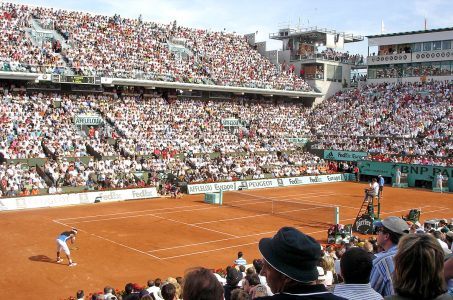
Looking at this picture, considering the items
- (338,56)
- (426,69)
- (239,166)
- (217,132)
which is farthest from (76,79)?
(426,69)

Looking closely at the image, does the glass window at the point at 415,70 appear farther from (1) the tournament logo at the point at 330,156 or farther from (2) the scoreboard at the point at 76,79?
(2) the scoreboard at the point at 76,79

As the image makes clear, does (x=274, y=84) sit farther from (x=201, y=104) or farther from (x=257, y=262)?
(x=257, y=262)

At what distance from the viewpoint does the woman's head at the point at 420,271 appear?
356 cm

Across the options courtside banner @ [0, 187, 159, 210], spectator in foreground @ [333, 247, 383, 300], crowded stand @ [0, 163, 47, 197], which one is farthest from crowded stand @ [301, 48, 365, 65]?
spectator in foreground @ [333, 247, 383, 300]

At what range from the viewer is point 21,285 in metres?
16.3

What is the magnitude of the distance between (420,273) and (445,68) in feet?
200

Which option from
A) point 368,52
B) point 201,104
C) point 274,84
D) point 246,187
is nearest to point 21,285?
point 246,187

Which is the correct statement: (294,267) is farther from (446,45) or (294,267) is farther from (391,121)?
(446,45)

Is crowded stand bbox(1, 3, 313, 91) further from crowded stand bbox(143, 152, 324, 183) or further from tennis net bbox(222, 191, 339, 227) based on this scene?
tennis net bbox(222, 191, 339, 227)

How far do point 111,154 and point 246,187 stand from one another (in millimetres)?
11405

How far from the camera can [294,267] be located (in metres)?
3.45

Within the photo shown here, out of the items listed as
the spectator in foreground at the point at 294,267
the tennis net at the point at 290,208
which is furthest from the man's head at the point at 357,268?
the tennis net at the point at 290,208

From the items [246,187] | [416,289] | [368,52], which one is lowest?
[246,187]

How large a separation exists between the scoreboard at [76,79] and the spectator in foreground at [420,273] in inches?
1650
